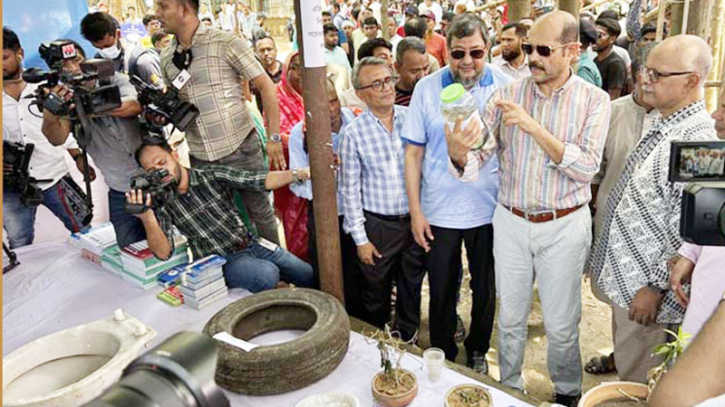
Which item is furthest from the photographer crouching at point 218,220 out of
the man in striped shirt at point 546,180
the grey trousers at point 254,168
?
the man in striped shirt at point 546,180

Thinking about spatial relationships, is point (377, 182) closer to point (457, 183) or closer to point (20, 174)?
point (457, 183)

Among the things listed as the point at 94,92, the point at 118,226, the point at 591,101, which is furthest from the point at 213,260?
the point at 591,101

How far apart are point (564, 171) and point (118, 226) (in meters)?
2.31

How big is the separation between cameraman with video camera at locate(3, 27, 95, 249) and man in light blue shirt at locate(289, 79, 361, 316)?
5.44 feet

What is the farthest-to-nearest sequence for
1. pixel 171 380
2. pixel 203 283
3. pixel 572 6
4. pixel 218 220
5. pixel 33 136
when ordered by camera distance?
pixel 572 6, pixel 33 136, pixel 218 220, pixel 203 283, pixel 171 380

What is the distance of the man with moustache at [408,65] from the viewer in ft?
10.8

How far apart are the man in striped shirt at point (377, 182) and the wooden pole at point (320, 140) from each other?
0.95ft

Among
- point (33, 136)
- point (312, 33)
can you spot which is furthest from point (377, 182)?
point (33, 136)

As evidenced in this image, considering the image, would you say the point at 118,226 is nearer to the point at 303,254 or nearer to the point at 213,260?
the point at 213,260

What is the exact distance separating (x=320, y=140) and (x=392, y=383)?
3.42ft

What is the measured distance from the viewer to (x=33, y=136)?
3.71 metres

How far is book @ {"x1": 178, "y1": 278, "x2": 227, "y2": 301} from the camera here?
2.55 metres

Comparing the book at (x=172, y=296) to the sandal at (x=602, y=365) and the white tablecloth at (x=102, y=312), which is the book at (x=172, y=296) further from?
the sandal at (x=602, y=365)

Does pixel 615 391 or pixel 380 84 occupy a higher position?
pixel 380 84
